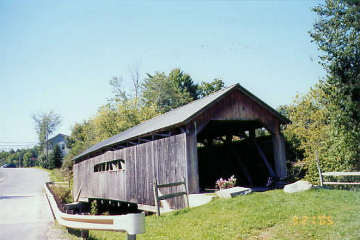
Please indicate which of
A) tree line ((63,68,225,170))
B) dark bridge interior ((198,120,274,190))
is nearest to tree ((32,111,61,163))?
tree line ((63,68,225,170))

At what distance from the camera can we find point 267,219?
6547 millimetres

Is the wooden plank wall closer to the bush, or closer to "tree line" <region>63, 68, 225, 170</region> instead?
the bush

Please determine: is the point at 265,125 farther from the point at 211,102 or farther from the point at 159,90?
the point at 159,90

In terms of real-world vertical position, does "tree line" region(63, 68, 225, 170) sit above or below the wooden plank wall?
above

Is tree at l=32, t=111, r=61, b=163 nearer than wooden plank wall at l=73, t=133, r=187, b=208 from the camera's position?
No

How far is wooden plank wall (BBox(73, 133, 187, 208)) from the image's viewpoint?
35.6 feet

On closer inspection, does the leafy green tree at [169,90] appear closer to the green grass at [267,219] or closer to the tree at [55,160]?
→ the tree at [55,160]

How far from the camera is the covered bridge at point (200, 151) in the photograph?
10.8 metres

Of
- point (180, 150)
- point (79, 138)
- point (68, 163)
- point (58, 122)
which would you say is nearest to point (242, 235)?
point (180, 150)

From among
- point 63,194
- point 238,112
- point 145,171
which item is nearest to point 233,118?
point 238,112
